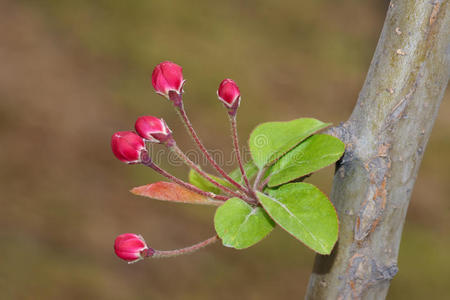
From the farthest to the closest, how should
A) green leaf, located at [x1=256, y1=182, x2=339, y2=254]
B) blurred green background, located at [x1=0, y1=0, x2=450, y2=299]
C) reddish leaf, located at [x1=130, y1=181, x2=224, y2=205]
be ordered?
blurred green background, located at [x1=0, y1=0, x2=450, y2=299], reddish leaf, located at [x1=130, y1=181, x2=224, y2=205], green leaf, located at [x1=256, y1=182, x2=339, y2=254]

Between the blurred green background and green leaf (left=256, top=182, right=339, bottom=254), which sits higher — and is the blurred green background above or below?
above

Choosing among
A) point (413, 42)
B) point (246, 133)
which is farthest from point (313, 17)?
point (413, 42)

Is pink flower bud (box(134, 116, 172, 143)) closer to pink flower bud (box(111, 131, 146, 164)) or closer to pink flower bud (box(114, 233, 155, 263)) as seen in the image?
pink flower bud (box(111, 131, 146, 164))

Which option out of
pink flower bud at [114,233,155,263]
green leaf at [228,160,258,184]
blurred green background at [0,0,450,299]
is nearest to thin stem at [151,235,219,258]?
pink flower bud at [114,233,155,263]

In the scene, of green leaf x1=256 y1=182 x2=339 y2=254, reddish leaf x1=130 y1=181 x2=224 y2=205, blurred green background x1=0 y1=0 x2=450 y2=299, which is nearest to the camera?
green leaf x1=256 y1=182 x2=339 y2=254

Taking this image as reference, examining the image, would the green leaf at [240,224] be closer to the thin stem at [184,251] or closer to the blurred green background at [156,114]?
the thin stem at [184,251]
